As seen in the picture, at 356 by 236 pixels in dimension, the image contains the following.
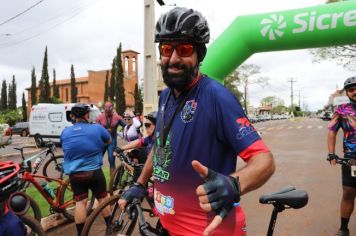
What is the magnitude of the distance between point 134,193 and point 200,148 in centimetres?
72

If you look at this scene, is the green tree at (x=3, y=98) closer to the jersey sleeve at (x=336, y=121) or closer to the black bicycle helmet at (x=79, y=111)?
the black bicycle helmet at (x=79, y=111)

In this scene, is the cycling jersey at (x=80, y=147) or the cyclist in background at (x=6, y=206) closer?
the cyclist in background at (x=6, y=206)

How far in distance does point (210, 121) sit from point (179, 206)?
0.49 metres

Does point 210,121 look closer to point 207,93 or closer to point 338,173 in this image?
point 207,93

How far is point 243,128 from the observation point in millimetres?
1495

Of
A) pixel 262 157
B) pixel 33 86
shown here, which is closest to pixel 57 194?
pixel 262 157

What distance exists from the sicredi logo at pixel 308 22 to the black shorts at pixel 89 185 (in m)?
4.21

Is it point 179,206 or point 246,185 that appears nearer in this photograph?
point 246,185

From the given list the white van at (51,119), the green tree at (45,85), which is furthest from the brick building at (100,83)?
the white van at (51,119)

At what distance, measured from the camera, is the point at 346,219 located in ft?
13.8

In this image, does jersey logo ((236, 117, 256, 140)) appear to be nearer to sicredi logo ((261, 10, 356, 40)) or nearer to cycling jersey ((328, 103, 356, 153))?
cycling jersey ((328, 103, 356, 153))

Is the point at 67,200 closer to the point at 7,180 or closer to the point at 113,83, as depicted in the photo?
the point at 7,180

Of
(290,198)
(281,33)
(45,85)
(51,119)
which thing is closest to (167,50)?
(290,198)

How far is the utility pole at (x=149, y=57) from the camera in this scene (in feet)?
25.6
